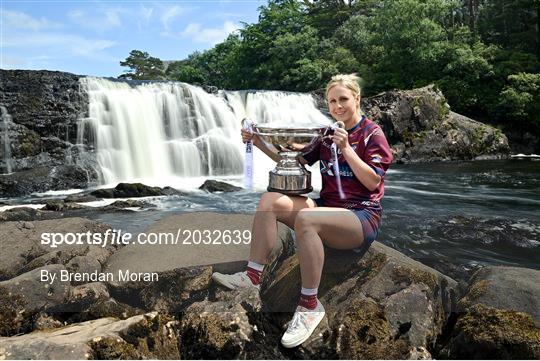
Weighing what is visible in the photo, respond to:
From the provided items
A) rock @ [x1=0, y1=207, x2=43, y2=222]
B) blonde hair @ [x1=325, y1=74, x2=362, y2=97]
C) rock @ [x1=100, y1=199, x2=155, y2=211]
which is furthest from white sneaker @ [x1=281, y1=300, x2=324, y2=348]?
rock @ [x1=0, y1=207, x2=43, y2=222]

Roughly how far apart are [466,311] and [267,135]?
181 cm

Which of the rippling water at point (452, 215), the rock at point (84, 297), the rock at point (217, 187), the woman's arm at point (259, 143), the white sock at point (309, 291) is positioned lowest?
the rippling water at point (452, 215)

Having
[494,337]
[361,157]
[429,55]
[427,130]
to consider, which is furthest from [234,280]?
[429,55]

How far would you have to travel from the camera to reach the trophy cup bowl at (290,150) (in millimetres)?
2104

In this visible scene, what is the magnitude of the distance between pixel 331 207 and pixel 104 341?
1.49 m

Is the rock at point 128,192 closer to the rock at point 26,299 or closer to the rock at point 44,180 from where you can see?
the rock at point 44,180

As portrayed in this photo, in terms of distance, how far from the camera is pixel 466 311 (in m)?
2.76

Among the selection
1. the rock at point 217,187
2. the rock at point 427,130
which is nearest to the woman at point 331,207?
the rock at point 217,187

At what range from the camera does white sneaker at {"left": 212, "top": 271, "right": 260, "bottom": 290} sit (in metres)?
2.66

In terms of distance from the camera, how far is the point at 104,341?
2338 millimetres

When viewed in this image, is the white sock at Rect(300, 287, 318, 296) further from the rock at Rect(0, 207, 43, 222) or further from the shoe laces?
the rock at Rect(0, 207, 43, 222)

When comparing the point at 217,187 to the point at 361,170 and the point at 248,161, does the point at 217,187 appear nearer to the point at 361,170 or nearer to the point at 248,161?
the point at 248,161

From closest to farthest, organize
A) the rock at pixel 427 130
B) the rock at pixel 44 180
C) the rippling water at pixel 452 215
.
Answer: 1. the rippling water at pixel 452 215
2. the rock at pixel 44 180
3. the rock at pixel 427 130

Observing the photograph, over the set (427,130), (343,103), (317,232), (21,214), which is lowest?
(21,214)
